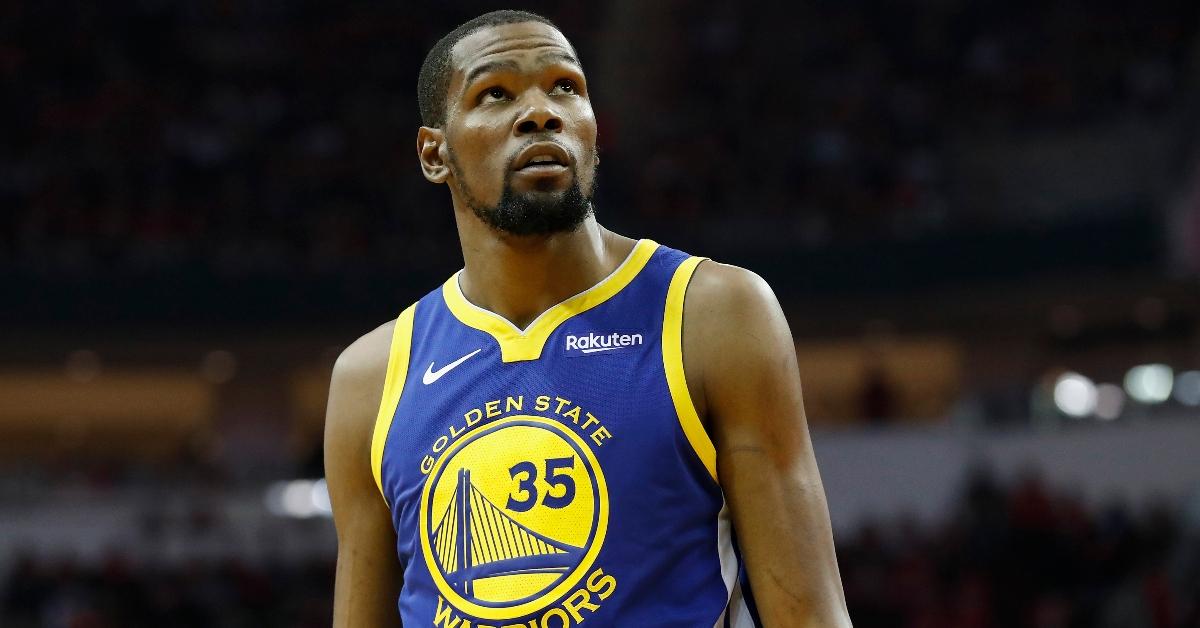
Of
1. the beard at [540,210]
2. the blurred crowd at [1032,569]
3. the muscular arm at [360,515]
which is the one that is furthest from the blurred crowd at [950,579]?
the beard at [540,210]

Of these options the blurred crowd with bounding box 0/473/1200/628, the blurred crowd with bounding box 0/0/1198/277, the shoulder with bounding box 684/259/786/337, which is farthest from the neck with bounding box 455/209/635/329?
the blurred crowd with bounding box 0/0/1198/277

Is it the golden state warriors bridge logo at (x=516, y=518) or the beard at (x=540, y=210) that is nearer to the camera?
the golden state warriors bridge logo at (x=516, y=518)

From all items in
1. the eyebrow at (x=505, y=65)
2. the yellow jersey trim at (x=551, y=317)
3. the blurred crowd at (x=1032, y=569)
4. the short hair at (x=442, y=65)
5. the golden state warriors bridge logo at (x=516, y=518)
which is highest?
the short hair at (x=442, y=65)

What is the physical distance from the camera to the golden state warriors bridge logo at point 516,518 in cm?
249

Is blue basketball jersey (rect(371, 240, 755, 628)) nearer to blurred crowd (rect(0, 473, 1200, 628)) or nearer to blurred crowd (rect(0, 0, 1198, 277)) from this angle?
blurred crowd (rect(0, 473, 1200, 628))

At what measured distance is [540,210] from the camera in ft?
8.55

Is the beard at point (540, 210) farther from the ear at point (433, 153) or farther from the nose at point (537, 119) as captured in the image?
the ear at point (433, 153)

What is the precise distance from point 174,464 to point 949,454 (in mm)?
9505

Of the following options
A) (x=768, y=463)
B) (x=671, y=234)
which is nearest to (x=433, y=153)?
(x=768, y=463)

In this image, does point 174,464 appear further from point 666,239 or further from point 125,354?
point 666,239

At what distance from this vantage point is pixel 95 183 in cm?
1861

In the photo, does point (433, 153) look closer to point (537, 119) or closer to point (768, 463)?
point (537, 119)

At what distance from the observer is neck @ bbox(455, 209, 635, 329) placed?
2732mm

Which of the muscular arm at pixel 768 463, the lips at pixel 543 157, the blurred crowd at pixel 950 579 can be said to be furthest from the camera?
the blurred crowd at pixel 950 579
